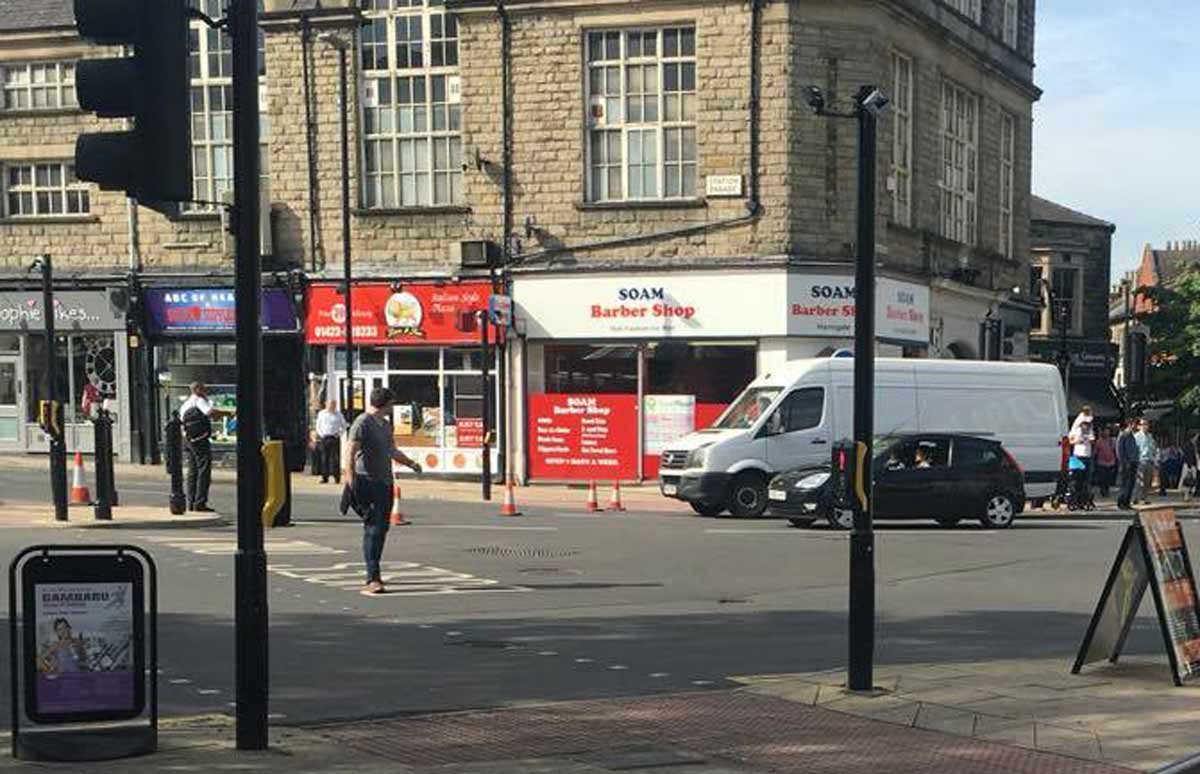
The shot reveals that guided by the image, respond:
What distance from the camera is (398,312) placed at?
100ft

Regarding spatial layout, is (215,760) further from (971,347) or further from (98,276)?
(971,347)

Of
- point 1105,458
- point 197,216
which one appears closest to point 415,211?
point 197,216

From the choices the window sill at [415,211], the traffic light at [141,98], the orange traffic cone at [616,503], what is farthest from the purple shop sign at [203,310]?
the traffic light at [141,98]

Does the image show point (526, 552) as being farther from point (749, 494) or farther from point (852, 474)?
point (852, 474)

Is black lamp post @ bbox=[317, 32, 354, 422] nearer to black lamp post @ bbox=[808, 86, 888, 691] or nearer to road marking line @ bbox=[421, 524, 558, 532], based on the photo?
road marking line @ bbox=[421, 524, 558, 532]

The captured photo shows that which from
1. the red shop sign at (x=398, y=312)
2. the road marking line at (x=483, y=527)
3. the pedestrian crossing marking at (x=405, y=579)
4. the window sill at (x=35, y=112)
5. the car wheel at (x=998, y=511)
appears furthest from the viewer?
the window sill at (x=35, y=112)

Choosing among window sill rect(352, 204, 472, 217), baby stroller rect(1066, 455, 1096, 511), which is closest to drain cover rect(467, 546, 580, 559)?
baby stroller rect(1066, 455, 1096, 511)

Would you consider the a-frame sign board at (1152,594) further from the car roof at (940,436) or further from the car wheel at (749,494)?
the car wheel at (749,494)

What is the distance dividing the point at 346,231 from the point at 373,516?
17318 millimetres

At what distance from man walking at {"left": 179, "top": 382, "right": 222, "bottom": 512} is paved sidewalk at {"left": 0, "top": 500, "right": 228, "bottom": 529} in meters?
0.39

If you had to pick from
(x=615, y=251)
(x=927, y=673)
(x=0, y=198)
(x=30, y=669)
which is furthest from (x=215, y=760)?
(x=0, y=198)

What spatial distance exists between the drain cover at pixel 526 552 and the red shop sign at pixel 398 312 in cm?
1319

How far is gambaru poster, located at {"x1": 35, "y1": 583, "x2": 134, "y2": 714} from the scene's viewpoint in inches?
266

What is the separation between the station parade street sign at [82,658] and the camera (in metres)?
6.73
